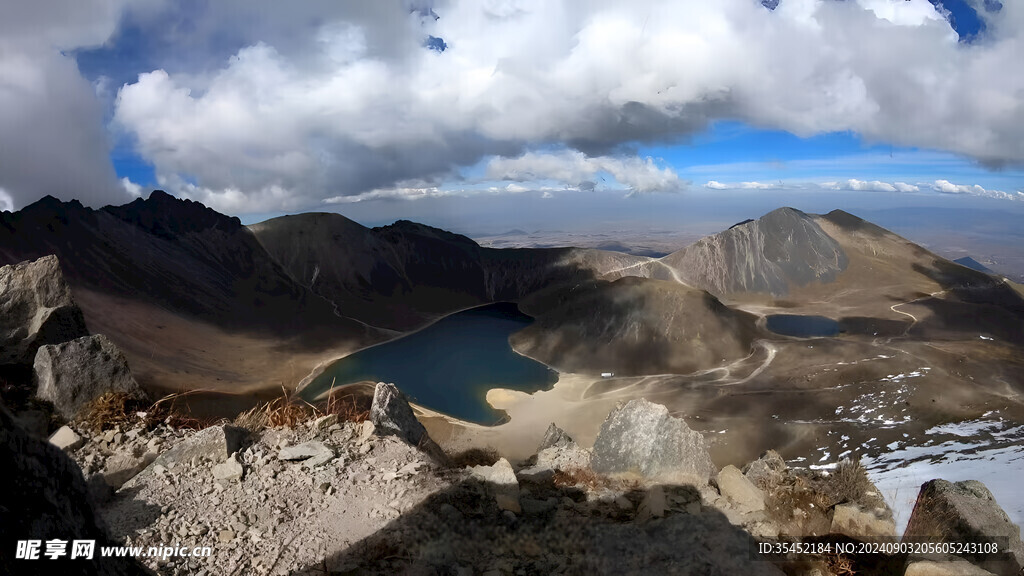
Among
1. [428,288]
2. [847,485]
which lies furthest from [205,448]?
[428,288]

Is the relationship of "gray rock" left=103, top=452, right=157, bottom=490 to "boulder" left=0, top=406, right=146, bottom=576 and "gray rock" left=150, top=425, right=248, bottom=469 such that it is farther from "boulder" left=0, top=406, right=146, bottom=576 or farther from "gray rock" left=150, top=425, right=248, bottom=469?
"boulder" left=0, top=406, right=146, bottom=576

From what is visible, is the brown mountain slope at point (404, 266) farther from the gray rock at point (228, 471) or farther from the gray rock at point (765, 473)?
the gray rock at point (228, 471)

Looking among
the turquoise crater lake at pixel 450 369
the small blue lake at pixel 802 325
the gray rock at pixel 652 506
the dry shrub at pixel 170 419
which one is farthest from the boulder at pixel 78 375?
the small blue lake at pixel 802 325

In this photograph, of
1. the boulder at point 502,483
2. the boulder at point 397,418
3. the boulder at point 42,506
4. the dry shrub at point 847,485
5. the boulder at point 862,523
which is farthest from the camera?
the boulder at point 397,418

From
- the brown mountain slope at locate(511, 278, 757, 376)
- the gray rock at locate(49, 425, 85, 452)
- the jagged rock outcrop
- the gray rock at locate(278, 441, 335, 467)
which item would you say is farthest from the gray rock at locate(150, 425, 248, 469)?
the jagged rock outcrop

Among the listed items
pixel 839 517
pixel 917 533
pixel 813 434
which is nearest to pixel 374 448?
pixel 839 517

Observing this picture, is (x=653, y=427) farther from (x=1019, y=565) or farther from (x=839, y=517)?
(x=1019, y=565)
